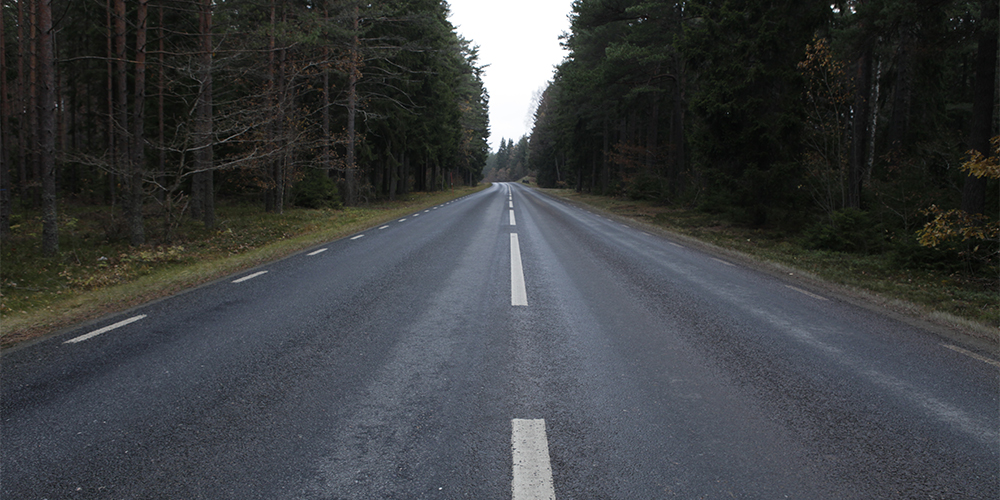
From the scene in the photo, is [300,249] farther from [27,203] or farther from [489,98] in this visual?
[489,98]

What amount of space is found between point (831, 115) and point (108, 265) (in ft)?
59.0

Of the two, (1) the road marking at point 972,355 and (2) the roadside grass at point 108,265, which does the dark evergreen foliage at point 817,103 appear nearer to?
(1) the road marking at point 972,355

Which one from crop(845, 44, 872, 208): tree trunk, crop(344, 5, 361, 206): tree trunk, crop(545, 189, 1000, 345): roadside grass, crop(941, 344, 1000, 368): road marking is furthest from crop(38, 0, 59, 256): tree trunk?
crop(845, 44, 872, 208): tree trunk

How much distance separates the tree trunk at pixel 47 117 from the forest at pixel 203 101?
27 millimetres

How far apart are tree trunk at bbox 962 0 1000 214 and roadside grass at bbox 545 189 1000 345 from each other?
1.97m

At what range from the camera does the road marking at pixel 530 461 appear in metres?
2.40

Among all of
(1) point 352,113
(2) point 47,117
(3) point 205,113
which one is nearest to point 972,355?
(2) point 47,117

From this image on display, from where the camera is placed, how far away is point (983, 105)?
1047 cm

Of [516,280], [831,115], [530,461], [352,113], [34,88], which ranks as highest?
[352,113]

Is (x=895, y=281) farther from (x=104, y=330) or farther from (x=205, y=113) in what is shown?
(x=205, y=113)

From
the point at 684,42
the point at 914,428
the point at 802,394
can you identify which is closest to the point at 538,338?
the point at 802,394

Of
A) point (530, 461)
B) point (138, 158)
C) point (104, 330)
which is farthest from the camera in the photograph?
point (138, 158)

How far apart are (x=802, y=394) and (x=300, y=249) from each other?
34.3ft

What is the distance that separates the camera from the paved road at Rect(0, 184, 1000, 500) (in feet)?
8.32
